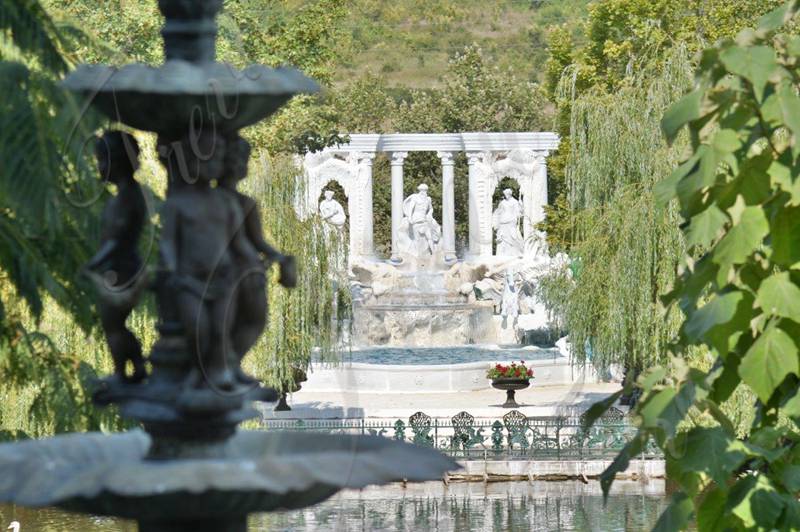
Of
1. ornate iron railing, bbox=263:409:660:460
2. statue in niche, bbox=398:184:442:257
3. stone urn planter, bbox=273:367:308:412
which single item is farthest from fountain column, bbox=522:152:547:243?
ornate iron railing, bbox=263:409:660:460

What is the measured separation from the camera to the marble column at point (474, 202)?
54562mm

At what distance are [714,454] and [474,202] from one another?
50.1 metres

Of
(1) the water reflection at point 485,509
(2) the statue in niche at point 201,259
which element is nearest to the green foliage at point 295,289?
(1) the water reflection at point 485,509

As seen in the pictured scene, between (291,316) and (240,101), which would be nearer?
(240,101)

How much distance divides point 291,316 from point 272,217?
1.56 meters

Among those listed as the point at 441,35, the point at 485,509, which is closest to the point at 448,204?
the point at 485,509

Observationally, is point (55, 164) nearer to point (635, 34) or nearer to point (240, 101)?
point (240, 101)

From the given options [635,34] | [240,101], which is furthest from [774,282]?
[635,34]

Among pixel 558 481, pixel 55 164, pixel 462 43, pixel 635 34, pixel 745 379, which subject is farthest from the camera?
pixel 462 43

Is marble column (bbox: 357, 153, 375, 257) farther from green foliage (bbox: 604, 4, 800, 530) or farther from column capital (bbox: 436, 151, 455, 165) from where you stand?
green foliage (bbox: 604, 4, 800, 530)

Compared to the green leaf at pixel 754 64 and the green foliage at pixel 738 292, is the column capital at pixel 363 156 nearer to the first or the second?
the green foliage at pixel 738 292

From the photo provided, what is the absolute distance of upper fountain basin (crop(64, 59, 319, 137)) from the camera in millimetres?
5156

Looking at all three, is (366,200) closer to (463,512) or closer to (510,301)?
(510,301)

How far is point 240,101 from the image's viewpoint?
206 inches
